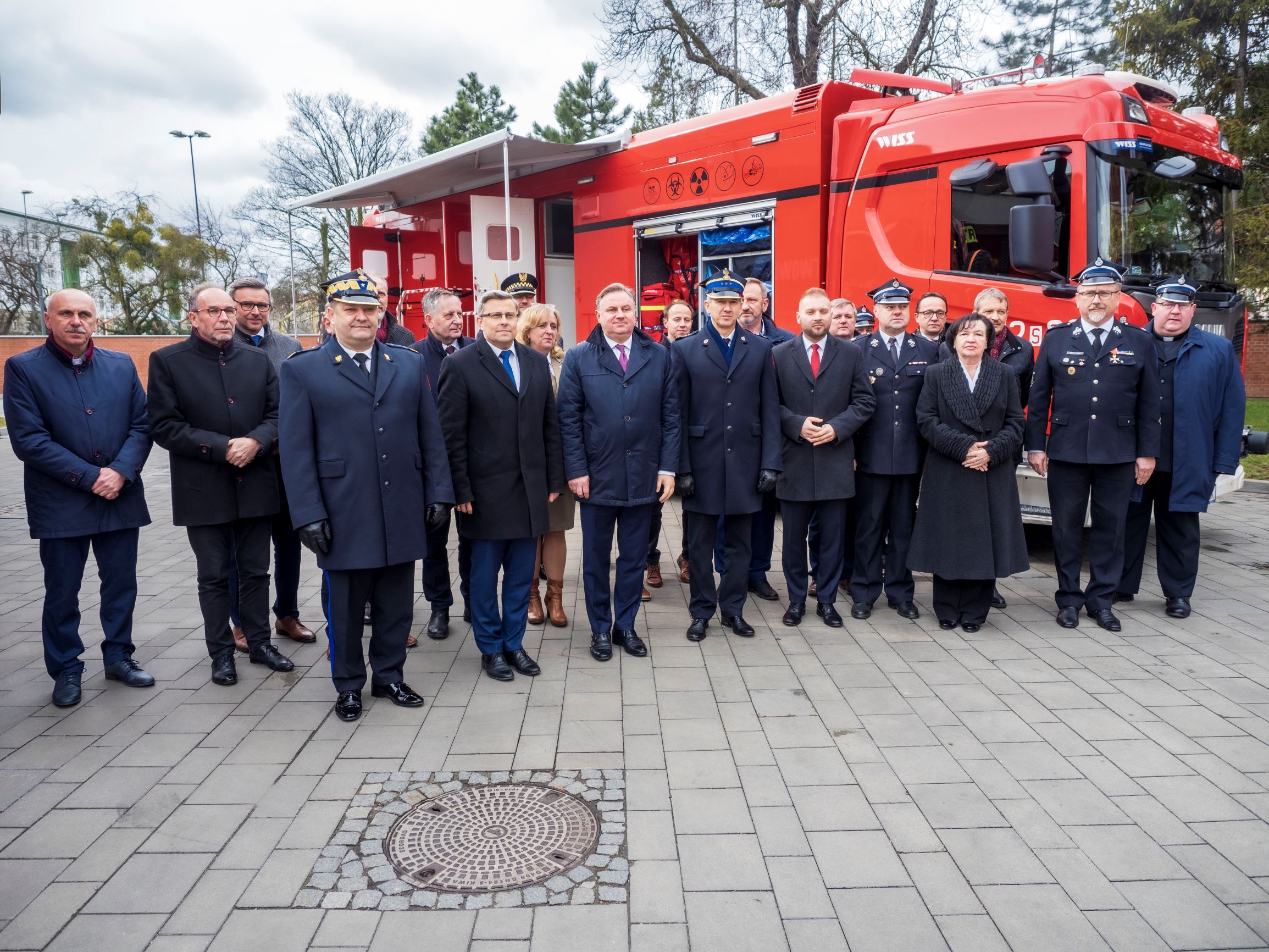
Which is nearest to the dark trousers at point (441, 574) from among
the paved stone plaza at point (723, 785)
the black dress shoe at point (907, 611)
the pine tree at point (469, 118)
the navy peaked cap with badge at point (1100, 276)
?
the paved stone plaza at point (723, 785)

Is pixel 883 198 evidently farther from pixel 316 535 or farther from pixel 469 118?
pixel 469 118

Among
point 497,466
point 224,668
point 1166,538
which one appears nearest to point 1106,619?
point 1166,538

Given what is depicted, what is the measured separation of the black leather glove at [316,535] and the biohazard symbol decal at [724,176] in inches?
190

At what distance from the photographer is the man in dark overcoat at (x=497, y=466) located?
4.32 m

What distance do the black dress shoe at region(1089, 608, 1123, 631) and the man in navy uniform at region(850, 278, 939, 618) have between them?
3.29 feet

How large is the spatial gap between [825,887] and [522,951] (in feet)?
3.00

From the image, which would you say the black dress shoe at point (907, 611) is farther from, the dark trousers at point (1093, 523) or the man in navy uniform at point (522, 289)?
the man in navy uniform at point (522, 289)

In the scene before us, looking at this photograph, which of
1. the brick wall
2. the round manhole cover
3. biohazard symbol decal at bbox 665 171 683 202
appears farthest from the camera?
the brick wall

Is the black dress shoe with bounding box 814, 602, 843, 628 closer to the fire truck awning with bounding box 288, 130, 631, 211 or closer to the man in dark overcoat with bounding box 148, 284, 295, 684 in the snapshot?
the man in dark overcoat with bounding box 148, 284, 295, 684

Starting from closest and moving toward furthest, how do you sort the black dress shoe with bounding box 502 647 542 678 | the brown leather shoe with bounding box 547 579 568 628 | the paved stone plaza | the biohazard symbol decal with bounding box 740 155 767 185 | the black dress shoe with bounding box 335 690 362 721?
the paved stone plaza
the black dress shoe with bounding box 335 690 362 721
the black dress shoe with bounding box 502 647 542 678
the brown leather shoe with bounding box 547 579 568 628
the biohazard symbol decal with bounding box 740 155 767 185

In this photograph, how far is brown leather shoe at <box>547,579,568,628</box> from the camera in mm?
5270

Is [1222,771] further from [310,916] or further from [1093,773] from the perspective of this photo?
[310,916]

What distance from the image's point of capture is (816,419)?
508cm

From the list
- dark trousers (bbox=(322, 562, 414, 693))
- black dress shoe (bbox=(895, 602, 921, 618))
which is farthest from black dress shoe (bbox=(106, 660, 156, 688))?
black dress shoe (bbox=(895, 602, 921, 618))
